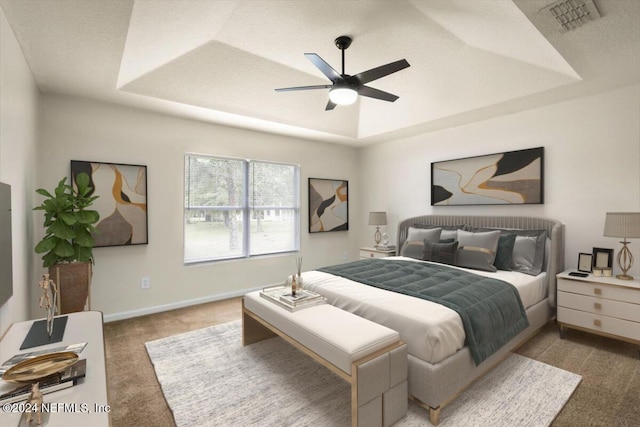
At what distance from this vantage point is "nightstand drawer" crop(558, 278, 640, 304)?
265 cm

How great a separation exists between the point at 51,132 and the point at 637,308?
5.90m

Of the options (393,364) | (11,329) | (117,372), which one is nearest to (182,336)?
(117,372)

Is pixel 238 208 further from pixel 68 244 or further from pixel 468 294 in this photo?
pixel 468 294

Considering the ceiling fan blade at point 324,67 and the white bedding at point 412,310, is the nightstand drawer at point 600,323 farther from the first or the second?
the ceiling fan blade at point 324,67

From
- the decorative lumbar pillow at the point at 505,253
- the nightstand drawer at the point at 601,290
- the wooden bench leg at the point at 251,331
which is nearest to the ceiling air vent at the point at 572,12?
the decorative lumbar pillow at the point at 505,253

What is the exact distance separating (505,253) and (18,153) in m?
4.68

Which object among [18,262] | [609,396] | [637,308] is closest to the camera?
[609,396]

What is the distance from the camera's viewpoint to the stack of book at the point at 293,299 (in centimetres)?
238

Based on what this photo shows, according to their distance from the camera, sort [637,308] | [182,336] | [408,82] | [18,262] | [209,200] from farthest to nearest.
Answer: [209,200], [408,82], [182,336], [637,308], [18,262]

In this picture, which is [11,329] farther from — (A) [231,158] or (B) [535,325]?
(B) [535,325]

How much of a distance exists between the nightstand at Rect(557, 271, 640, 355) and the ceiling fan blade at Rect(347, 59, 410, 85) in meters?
2.67

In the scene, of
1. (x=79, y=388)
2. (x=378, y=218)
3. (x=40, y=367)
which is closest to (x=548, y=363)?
(x=378, y=218)

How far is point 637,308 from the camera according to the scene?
2.63 m

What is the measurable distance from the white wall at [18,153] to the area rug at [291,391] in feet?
3.76
